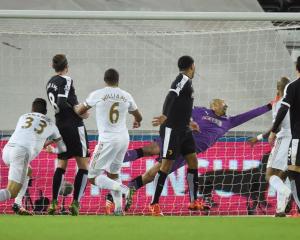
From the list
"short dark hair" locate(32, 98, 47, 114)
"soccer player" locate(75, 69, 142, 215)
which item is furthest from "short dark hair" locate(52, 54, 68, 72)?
"soccer player" locate(75, 69, 142, 215)

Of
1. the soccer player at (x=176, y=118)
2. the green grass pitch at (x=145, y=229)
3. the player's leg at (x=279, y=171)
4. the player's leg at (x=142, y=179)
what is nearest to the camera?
the green grass pitch at (x=145, y=229)

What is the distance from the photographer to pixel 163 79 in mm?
12719

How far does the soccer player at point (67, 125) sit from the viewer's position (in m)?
9.12

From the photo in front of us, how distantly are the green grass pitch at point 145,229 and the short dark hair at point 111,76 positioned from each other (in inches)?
84.3

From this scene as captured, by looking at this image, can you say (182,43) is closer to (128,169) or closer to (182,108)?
(128,169)

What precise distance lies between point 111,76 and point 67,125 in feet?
2.41

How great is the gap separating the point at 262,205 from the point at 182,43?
2.95 meters

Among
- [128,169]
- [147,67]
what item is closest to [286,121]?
[128,169]

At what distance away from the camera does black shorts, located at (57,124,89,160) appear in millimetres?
9172

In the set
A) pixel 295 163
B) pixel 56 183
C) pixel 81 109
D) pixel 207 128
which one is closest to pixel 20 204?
pixel 56 183

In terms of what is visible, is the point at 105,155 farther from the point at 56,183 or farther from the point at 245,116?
the point at 245,116

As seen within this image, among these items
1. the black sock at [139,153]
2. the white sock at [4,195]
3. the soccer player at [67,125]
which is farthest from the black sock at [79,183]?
the black sock at [139,153]

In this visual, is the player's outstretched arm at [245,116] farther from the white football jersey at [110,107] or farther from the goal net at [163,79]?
the white football jersey at [110,107]

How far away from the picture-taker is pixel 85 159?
927cm
